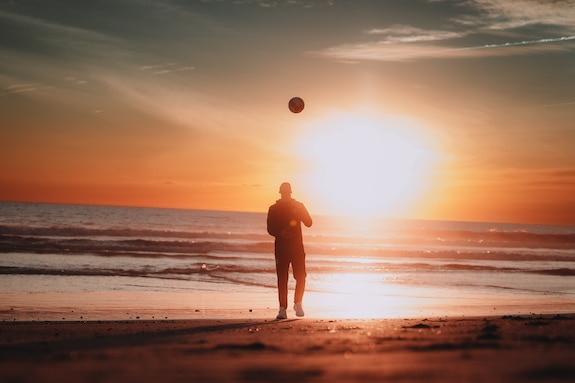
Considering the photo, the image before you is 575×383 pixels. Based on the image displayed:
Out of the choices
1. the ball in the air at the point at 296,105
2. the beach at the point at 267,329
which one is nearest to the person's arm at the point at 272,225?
the beach at the point at 267,329

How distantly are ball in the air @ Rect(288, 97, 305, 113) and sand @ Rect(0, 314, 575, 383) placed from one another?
20.6 ft

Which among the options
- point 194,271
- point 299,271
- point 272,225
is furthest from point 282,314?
point 194,271

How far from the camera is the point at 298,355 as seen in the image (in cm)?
514

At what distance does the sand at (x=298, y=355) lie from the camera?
4.25 metres

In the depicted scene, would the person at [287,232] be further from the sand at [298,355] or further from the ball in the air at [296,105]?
the ball in the air at [296,105]

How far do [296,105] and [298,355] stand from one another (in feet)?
28.4

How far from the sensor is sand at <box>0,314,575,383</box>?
4.25 m

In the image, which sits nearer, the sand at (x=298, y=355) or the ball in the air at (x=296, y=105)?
the sand at (x=298, y=355)

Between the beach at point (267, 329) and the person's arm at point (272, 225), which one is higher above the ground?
the person's arm at point (272, 225)

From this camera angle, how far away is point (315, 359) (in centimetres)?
491

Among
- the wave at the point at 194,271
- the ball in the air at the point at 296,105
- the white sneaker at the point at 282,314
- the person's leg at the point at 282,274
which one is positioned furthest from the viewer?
the wave at the point at 194,271

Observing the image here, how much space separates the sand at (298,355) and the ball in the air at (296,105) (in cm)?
629

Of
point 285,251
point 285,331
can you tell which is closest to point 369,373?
point 285,331

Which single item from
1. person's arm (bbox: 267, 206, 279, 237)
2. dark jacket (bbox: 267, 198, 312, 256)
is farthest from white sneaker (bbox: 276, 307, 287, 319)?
person's arm (bbox: 267, 206, 279, 237)
